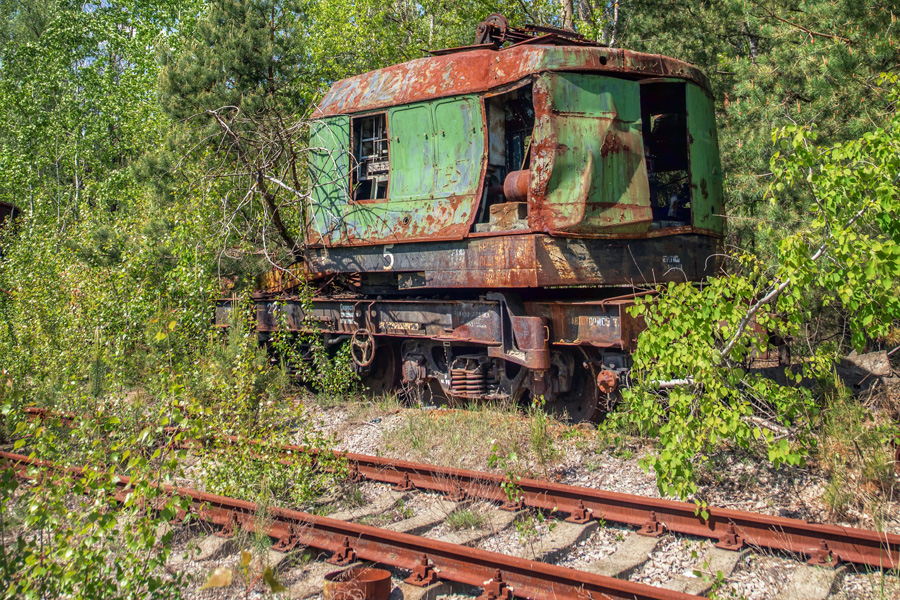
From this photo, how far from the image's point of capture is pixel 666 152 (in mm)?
9383

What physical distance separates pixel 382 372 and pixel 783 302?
6.46 meters

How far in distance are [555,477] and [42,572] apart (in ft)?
13.5

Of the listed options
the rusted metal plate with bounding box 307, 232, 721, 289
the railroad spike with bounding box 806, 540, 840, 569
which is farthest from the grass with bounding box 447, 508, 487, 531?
the rusted metal plate with bounding box 307, 232, 721, 289

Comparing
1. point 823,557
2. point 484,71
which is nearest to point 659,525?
point 823,557

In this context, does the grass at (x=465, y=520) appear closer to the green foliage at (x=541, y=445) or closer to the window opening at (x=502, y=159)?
the green foliage at (x=541, y=445)

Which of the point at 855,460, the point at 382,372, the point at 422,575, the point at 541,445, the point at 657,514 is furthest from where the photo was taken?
the point at 382,372

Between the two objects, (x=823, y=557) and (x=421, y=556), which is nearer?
(x=823, y=557)

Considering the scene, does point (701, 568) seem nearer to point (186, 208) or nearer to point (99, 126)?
point (186, 208)

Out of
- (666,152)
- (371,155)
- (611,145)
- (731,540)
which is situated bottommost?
(731,540)

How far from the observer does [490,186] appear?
8.41m

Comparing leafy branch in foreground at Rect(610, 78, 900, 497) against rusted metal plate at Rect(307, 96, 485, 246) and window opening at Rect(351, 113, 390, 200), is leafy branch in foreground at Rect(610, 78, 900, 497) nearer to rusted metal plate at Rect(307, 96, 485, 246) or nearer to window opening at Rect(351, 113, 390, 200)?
rusted metal plate at Rect(307, 96, 485, 246)

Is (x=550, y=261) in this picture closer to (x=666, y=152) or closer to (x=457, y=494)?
(x=457, y=494)

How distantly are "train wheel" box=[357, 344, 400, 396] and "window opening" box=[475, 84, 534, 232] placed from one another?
2835mm

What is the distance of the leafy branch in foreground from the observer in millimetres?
4664
